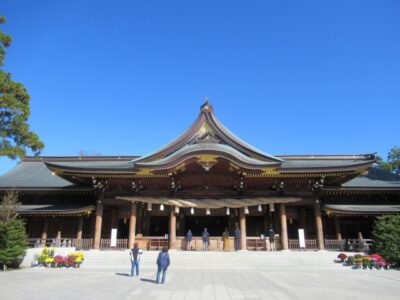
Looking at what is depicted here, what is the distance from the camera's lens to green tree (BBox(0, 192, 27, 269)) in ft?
49.3

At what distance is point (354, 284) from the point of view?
10.6m

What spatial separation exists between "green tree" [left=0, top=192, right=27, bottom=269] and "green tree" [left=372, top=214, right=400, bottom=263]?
2088 centimetres

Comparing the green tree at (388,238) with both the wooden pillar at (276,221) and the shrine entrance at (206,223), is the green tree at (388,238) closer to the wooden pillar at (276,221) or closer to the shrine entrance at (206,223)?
the wooden pillar at (276,221)

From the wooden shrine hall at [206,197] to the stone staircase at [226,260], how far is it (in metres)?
1.90

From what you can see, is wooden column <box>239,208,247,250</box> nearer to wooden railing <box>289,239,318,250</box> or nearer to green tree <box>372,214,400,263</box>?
wooden railing <box>289,239,318,250</box>

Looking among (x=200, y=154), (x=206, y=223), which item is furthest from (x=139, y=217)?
(x=200, y=154)

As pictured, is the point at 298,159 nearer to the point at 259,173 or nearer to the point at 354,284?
the point at 259,173

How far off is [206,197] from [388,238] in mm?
11689

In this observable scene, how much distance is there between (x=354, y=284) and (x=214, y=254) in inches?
330

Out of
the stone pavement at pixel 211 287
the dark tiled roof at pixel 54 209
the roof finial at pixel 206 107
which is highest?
the roof finial at pixel 206 107

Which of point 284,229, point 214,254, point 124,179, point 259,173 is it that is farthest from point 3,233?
point 284,229

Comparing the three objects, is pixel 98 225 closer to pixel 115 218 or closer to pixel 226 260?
pixel 115 218

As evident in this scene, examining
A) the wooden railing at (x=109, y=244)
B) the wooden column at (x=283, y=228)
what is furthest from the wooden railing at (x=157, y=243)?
the wooden column at (x=283, y=228)

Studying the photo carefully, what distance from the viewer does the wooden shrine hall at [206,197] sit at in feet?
64.1
